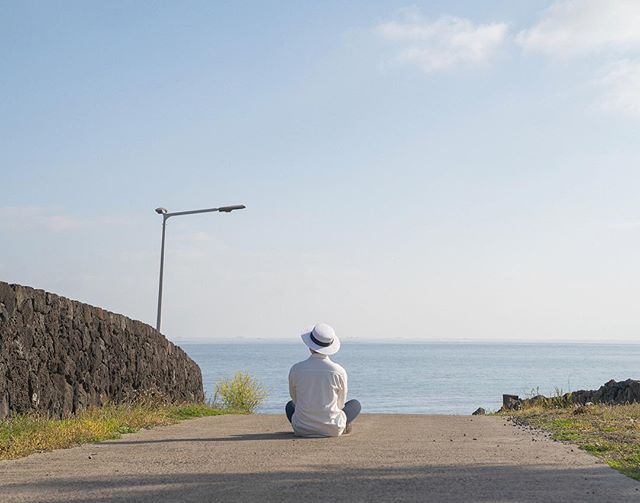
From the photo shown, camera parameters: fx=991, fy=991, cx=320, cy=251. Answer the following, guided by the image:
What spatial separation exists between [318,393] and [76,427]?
3.58m

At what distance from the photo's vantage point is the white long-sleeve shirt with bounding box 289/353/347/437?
14484 mm

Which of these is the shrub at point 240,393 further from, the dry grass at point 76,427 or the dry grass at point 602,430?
the dry grass at point 76,427

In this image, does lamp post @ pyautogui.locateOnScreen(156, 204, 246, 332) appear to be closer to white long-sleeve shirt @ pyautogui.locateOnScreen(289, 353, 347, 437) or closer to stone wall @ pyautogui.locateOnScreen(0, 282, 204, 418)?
stone wall @ pyautogui.locateOnScreen(0, 282, 204, 418)

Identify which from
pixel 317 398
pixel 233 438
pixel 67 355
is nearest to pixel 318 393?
pixel 317 398

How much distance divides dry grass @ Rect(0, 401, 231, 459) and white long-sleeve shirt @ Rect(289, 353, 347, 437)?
9.27 ft

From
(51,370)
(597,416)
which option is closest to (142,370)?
(51,370)

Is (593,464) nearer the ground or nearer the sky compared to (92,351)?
nearer the ground

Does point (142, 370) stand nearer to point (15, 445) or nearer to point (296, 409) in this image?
point (296, 409)

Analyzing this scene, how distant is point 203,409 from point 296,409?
893 centimetres

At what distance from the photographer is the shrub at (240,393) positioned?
3183 cm

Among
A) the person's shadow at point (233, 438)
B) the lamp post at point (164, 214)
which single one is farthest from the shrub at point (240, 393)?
the person's shadow at point (233, 438)

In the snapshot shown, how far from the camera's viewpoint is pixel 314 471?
10281 millimetres

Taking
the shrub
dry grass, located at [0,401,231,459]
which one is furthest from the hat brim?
the shrub

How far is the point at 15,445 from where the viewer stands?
12.0m
